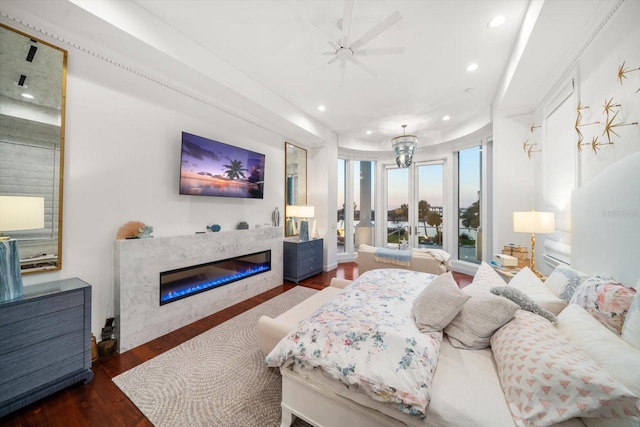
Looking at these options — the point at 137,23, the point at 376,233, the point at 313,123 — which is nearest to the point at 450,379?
the point at 137,23

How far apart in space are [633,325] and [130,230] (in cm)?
365

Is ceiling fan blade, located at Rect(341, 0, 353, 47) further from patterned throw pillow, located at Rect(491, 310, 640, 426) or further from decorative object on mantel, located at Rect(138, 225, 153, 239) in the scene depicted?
Result: decorative object on mantel, located at Rect(138, 225, 153, 239)

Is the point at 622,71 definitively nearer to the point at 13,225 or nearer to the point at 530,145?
the point at 530,145

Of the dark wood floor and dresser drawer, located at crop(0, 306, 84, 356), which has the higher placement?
dresser drawer, located at crop(0, 306, 84, 356)

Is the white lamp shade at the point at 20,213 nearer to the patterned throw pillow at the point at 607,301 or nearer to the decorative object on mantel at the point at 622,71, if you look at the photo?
the patterned throw pillow at the point at 607,301

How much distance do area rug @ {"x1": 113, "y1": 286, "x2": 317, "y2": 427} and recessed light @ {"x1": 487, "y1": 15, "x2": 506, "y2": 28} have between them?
3.70 m

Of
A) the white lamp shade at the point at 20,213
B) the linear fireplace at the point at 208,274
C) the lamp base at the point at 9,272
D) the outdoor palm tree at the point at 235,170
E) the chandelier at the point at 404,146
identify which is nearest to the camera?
the white lamp shade at the point at 20,213

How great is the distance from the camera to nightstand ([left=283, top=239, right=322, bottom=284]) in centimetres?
419

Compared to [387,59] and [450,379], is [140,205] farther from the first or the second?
[387,59]

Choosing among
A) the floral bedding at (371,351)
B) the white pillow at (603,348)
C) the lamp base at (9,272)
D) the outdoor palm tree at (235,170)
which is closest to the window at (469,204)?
the white pillow at (603,348)

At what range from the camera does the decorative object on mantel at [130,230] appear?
7.51 feet

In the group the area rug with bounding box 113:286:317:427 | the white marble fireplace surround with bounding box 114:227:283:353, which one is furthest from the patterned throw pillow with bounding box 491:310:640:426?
the white marble fireplace surround with bounding box 114:227:283:353

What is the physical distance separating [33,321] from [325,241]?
163 inches

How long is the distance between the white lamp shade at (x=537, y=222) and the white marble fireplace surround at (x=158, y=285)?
3.54 metres
